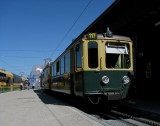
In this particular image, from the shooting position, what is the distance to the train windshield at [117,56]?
45.9ft

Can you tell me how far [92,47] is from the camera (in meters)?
13.9

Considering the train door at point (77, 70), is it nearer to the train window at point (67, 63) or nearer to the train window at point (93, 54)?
the train window at point (93, 54)

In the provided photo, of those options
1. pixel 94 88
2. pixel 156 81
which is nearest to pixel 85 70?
pixel 94 88

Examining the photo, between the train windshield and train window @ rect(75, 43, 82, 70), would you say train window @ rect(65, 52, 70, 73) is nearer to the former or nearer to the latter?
train window @ rect(75, 43, 82, 70)

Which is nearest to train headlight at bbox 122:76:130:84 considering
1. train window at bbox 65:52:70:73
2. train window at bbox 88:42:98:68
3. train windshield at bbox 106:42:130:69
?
train windshield at bbox 106:42:130:69

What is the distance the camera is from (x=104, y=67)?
13742mm

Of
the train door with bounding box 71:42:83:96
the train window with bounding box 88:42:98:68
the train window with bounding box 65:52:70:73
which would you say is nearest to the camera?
the train window with bounding box 88:42:98:68

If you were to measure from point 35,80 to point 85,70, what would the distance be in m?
65.8

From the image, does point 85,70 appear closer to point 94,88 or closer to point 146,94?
point 94,88

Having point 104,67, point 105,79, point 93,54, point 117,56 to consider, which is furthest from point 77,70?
point 117,56

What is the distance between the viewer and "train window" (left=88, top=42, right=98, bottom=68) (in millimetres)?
13760

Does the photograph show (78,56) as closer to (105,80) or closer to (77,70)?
(77,70)

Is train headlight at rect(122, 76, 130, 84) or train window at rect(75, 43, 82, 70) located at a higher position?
train window at rect(75, 43, 82, 70)

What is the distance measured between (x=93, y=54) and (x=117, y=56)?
0.94 m
